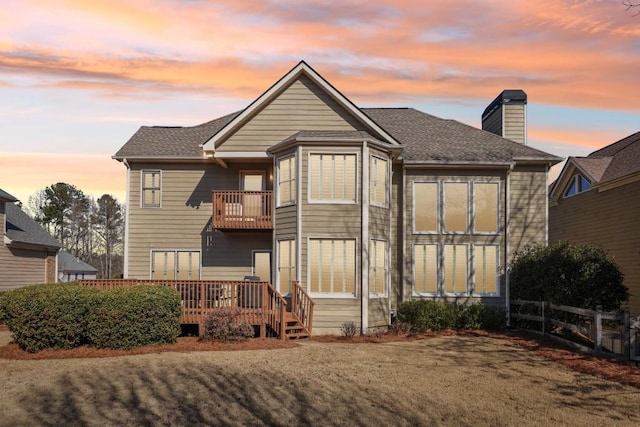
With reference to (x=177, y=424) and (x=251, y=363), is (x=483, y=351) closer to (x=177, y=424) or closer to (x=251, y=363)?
(x=251, y=363)

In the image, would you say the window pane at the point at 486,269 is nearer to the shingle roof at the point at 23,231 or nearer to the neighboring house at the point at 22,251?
the neighboring house at the point at 22,251

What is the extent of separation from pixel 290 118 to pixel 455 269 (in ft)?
27.0

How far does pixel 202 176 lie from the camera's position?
26453 mm

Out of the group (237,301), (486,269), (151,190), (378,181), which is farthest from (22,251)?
(486,269)

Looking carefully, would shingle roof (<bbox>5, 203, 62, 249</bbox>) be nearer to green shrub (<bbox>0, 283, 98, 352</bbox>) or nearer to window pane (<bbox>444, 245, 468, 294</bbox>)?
green shrub (<bbox>0, 283, 98, 352</bbox>)

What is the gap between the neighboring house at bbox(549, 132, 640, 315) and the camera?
27766 mm

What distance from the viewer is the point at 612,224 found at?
29438 mm

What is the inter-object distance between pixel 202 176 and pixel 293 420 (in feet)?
54.0

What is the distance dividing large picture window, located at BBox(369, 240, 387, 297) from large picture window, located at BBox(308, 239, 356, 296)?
768mm

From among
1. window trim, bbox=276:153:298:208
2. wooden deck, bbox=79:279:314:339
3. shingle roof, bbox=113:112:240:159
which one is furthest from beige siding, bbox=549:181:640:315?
shingle roof, bbox=113:112:240:159

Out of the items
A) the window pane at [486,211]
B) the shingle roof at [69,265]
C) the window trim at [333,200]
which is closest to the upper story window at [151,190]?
the window trim at [333,200]

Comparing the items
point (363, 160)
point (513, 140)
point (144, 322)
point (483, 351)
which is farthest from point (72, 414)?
point (513, 140)

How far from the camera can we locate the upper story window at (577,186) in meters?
32.3

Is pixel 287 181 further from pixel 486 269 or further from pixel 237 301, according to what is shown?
pixel 486 269
